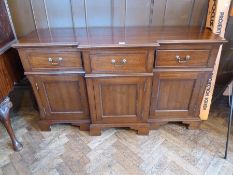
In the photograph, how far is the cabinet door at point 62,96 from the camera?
1.36 m

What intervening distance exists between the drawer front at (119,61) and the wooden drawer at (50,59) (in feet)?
0.40

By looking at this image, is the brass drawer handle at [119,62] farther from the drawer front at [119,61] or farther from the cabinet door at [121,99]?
the cabinet door at [121,99]

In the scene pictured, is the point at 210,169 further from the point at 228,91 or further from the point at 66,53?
the point at 66,53

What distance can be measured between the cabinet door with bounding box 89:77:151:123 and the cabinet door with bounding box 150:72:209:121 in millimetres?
90

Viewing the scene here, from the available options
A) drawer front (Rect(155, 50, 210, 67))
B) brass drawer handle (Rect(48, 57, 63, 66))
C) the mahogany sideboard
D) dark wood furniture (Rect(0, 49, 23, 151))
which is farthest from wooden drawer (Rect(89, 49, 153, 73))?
dark wood furniture (Rect(0, 49, 23, 151))

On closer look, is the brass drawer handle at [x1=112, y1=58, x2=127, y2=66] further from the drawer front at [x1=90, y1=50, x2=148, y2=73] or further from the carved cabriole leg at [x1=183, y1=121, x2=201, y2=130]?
the carved cabriole leg at [x1=183, y1=121, x2=201, y2=130]

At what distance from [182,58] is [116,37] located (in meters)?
0.48

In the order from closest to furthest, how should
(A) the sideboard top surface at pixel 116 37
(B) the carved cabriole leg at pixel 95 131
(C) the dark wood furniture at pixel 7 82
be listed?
(A) the sideboard top surface at pixel 116 37 → (C) the dark wood furniture at pixel 7 82 → (B) the carved cabriole leg at pixel 95 131

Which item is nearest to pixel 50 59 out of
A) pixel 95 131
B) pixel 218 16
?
pixel 95 131

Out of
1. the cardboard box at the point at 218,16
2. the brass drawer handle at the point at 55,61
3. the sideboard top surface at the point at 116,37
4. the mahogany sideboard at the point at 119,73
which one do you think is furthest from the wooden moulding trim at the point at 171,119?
the brass drawer handle at the point at 55,61

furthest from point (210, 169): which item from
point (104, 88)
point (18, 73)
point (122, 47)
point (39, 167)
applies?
point (18, 73)

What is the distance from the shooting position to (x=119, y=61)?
1.24m

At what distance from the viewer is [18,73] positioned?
153 centimetres

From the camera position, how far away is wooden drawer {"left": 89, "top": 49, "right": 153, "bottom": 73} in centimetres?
121
